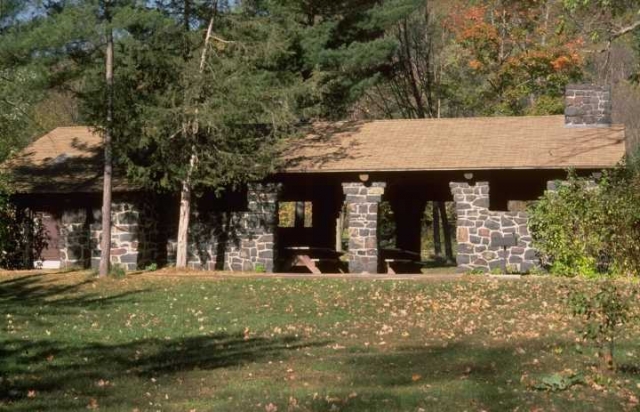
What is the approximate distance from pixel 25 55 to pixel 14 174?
21.0ft

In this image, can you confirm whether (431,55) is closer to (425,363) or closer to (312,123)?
(312,123)

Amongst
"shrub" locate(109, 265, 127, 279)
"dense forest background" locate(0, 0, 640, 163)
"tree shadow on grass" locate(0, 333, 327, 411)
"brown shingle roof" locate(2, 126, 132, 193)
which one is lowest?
"tree shadow on grass" locate(0, 333, 327, 411)

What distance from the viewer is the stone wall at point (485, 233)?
21891 mm

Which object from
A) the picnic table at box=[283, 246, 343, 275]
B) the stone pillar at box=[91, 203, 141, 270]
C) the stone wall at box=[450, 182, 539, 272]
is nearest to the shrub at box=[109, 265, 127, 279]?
the stone pillar at box=[91, 203, 141, 270]

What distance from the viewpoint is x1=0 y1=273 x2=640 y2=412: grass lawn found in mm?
8820

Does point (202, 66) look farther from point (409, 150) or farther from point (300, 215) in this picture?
point (300, 215)

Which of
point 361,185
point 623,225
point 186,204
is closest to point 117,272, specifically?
point 186,204

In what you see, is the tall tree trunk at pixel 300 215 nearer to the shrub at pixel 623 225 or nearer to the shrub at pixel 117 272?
the shrub at pixel 117 272

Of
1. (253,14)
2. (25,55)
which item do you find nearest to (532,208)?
(253,14)

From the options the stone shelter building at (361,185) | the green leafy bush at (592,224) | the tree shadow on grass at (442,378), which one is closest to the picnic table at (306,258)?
the stone shelter building at (361,185)

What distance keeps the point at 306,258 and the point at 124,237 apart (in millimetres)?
4418

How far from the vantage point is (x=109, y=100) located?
21703 millimetres

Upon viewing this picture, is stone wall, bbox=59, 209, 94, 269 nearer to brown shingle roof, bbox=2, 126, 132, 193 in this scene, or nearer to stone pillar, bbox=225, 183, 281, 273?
brown shingle roof, bbox=2, 126, 132, 193

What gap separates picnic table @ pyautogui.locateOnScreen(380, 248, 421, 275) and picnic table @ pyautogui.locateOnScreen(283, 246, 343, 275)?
1211 mm
